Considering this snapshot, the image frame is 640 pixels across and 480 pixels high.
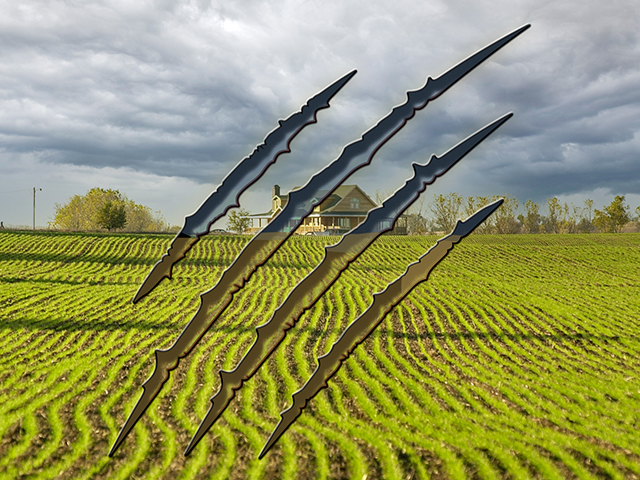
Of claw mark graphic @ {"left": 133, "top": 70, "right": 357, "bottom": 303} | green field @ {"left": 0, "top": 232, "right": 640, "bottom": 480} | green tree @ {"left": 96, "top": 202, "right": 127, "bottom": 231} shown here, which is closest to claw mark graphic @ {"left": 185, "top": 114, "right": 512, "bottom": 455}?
claw mark graphic @ {"left": 133, "top": 70, "right": 357, "bottom": 303}

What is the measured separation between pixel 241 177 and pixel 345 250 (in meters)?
0.79

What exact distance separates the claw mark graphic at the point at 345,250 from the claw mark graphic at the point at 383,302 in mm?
338

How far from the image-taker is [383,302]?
3045 millimetres

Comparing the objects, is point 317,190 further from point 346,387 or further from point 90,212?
point 90,212

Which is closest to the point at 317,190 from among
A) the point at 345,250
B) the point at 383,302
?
the point at 345,250

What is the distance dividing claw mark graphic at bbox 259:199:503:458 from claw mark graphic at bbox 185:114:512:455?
0.34m

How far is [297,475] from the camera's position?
4270 mm

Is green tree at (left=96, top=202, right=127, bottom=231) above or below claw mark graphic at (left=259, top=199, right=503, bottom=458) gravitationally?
above

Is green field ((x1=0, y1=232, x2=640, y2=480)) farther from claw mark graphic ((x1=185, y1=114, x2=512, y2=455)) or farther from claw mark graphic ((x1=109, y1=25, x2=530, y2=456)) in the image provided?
claw mark graphic ((x1=109, y1=25, x2=530, y2=456))

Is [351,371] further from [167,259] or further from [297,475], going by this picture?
[167,259]

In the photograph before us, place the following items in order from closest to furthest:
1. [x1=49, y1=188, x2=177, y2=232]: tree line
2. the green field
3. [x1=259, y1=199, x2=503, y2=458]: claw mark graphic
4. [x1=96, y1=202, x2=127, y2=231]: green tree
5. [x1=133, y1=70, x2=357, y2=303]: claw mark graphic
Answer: [x1=133, y1=70, x2=357, y2=303]: claw mark graphic < [x1=259, y1=199, x2=503, y2=458]: claw mark graphic < the green field < [x1=96, y1=202, x2=127, y2=231]: green tree < [x1=49, y1=188, x2=177, y2=232]: tree line

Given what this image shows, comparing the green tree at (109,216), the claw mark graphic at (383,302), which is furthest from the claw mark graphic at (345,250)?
the green tree at (109,216)

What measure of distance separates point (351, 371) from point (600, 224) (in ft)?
183

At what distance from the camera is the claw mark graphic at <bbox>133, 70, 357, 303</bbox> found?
2.71 meters
